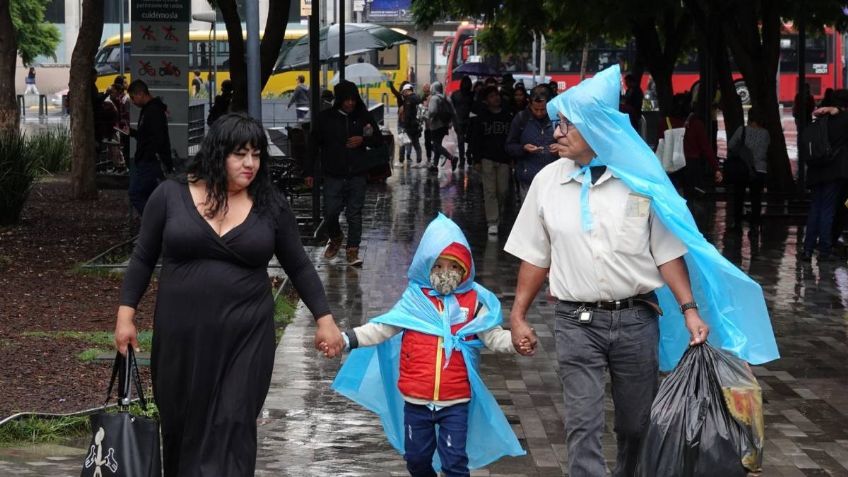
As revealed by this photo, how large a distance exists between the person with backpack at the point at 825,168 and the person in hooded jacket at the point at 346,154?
4219mm

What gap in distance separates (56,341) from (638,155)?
202 inches

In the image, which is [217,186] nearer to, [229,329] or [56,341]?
[229,329]

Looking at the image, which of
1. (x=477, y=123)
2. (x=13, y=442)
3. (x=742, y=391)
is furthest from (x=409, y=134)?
(x=742, y=391)

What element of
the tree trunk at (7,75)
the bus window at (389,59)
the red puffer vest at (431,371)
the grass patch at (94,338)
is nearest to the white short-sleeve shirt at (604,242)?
the red puffer vest at (431,371)

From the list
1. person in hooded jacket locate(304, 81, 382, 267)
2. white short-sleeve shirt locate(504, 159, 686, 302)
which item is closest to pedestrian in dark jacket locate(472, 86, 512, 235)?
person in hooded jacket locate(304, 81, 382, 267)

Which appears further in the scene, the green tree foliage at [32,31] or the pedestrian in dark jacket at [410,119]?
the green tree foliage at [32,31]

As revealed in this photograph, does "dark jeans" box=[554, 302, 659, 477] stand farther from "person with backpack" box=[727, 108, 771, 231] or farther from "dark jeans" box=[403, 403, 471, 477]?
"person with backpack" box=[727, 108, 771, 231]

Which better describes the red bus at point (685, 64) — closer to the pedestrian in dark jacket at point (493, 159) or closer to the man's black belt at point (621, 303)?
the pedestrian in dark jacket at point (493, 159)

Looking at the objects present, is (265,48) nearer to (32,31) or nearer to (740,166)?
(740,166)

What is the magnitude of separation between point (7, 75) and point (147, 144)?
7.59 m

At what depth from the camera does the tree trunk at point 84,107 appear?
20.1m

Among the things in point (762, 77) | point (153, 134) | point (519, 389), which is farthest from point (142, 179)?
point (762, 77)

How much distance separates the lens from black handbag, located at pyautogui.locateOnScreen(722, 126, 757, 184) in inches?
663

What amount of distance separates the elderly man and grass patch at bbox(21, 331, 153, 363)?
4.14 metres
